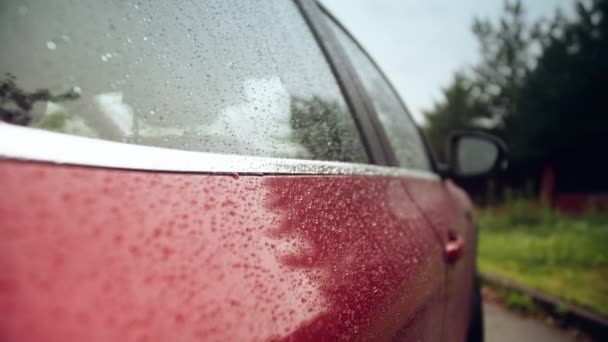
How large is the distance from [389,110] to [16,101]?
1.72 m

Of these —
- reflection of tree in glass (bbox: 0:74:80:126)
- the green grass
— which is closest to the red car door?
reflection of tree in glass (bbox: 0:74:80:126)

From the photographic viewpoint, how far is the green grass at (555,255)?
489cm

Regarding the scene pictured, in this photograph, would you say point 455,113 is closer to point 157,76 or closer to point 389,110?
point 389,110

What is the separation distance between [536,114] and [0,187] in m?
24.2

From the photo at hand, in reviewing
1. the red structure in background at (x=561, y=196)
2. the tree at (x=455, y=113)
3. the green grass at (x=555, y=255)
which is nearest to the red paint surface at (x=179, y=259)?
the green grass at (x=555, y=255)

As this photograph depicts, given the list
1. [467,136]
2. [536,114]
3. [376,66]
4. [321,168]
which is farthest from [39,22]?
[536,114]

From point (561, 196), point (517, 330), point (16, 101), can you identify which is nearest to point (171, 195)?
point (16, 101)

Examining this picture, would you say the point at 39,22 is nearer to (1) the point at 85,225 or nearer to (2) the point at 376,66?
(1) the point at 85,225

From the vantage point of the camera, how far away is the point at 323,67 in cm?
129

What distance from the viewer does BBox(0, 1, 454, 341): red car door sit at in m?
0.39

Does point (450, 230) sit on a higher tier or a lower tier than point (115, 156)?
lower

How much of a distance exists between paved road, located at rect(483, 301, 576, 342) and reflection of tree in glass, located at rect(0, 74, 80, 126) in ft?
14.3

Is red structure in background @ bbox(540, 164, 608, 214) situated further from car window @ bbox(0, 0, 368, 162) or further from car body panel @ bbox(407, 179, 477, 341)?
car window @ bbox(0, 0, 368, 162)

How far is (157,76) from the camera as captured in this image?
0.64 meters
